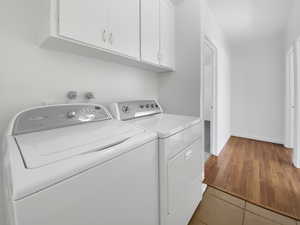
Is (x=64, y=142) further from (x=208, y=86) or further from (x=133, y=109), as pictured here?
(x=208, y=86)

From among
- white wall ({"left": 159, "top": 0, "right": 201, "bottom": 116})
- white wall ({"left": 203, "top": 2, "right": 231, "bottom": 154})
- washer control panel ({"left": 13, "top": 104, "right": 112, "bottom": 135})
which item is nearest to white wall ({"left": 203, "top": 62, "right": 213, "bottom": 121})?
white wall ({"left": 203, "top": 2, "right": 231, "bottom": 154})

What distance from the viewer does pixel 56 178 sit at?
0.43 meters

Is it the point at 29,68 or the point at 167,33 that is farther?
the point at 167,33

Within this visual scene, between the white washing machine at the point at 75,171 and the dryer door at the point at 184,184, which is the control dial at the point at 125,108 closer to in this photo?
the white washing machine at the point at 75,171

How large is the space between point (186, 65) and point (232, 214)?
67.5 inches

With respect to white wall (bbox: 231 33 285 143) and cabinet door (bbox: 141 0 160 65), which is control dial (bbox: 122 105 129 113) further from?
white wall (bbox: 231 33 285 143)

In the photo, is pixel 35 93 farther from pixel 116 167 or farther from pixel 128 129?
pixel 116 167

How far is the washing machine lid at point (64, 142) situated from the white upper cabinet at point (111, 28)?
0.56 meters

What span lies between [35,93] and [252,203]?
2315 mm

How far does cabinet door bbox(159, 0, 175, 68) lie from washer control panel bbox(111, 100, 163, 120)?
0.51 m

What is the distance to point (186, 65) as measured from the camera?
5.70 ft

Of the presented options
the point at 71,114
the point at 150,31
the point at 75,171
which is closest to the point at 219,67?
the point at 150,31

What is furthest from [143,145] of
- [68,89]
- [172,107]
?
[172,107]

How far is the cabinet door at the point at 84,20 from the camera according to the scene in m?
0.79
